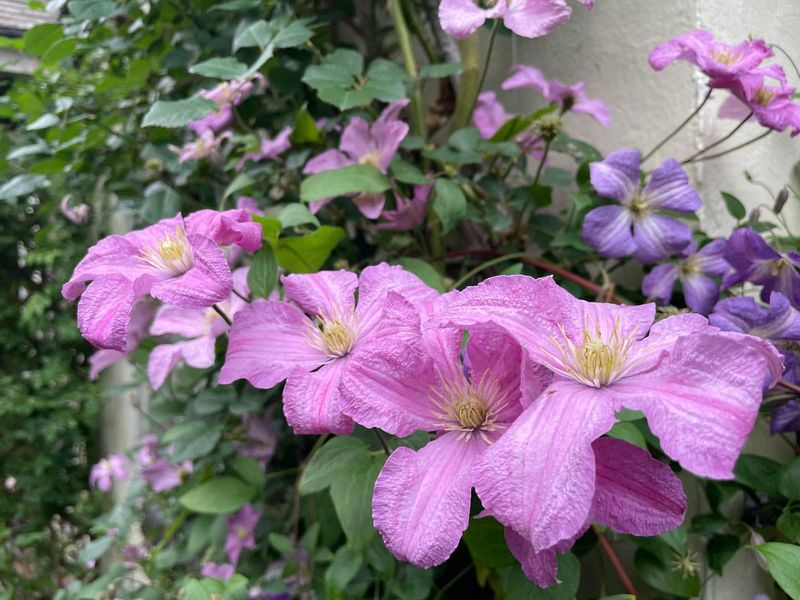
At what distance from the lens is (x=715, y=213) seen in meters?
0.74

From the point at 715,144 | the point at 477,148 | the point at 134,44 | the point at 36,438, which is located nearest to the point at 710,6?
the point at 715,144

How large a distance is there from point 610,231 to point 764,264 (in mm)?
148

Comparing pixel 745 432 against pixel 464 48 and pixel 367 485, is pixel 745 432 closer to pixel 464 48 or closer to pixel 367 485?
pixel 367 485

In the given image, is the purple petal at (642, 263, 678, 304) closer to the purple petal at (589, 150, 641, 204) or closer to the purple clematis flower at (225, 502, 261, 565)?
the purple petal at (589, 150, 641, 204)

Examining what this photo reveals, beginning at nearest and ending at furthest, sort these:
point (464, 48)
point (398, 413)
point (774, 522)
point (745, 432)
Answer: point (745, 432)
point (398, 413)
point (774, 522)
point (464, 48)

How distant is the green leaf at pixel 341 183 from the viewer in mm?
645

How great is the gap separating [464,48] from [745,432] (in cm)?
72

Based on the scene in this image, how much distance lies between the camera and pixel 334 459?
21.3 inches

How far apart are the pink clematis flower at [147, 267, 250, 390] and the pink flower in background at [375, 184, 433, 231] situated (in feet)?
0.61

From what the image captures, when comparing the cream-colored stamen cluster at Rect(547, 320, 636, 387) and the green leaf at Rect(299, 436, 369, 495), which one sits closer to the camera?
the cream-colored stamen cluster at Rect(547, 320, 636, 387)

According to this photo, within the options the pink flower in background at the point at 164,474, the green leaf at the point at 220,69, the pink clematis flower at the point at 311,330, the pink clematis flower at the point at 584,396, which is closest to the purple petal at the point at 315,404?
the pink clematis flower at the point at 311,330

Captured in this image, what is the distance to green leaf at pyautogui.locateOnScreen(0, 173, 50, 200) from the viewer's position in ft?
3.42

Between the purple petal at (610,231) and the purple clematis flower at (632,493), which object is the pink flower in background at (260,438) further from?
the purple clematis flower at (632,493)

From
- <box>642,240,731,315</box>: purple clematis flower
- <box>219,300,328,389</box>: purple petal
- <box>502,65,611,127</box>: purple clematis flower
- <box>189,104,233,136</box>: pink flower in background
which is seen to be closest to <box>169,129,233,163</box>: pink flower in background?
<box>189,104,233,136</box>: pink flower in background
